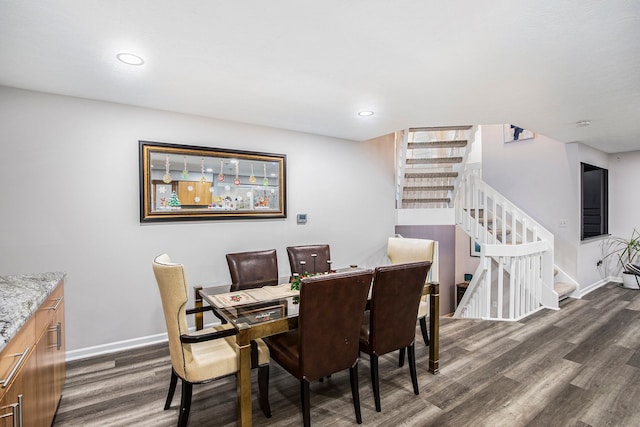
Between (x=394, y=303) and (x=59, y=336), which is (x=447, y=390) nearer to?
(x=394, y=303)

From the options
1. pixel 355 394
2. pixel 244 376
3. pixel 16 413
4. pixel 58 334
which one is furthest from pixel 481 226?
pixel 16 413

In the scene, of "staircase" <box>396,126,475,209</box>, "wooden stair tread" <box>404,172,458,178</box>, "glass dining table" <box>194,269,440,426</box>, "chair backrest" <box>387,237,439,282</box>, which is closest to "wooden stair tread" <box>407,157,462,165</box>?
"staircase" <box>396,126,475,209</box>

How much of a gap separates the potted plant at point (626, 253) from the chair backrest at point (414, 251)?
425cm

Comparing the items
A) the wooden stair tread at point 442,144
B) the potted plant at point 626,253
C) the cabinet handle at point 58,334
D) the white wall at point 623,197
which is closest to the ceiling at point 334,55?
the wooden stair tread at point 442,144

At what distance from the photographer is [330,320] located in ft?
6.09

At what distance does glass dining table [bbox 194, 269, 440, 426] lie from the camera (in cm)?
173

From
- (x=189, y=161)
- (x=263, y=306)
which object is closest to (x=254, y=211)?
(x=189, y=161)

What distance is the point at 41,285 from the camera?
6.33 ft

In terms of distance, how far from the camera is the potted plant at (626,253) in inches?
207

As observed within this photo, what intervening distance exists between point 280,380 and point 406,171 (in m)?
3.50

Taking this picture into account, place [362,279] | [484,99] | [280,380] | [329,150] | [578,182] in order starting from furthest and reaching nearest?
[578,182], [329,150], [484,99], [280,380], [362,279]

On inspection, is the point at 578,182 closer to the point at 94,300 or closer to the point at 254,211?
the point at 254,211

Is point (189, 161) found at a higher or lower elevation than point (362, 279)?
higher

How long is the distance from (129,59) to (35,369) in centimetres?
189
